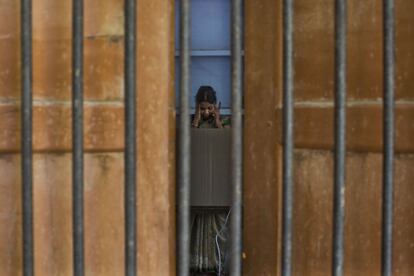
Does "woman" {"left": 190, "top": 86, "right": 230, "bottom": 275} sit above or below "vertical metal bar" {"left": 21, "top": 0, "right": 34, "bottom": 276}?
below

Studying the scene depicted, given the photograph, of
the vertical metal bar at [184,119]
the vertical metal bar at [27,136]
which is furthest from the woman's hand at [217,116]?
the vertical metal bar at [27,136]

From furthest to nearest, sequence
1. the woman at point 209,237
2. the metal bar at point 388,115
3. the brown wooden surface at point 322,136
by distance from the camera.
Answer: the woman at point 209,237, the brown wooden surface at point 322,136, the metal bar at point 388,115

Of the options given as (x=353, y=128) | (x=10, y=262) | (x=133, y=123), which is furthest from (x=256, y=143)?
(x=10, y=262)

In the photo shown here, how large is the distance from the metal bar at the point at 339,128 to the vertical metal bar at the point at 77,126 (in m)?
1.16

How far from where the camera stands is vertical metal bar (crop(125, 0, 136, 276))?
7.61 feet

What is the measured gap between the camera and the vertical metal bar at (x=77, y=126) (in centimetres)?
232

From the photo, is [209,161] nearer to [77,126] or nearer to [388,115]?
[77,126]

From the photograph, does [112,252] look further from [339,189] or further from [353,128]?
[353,128]


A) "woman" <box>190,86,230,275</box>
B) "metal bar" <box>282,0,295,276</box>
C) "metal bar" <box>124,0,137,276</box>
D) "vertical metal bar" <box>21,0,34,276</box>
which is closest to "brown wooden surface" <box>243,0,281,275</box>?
Result: "woman" <box>190,86,230,275</box>

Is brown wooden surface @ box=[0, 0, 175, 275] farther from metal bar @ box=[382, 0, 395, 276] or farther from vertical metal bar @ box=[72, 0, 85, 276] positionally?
metal bar @ box=[382, 0, 395, 276]

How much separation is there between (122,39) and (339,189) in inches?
52.7

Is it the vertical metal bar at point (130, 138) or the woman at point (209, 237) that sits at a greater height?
the vertical metal bar at point (130, 138)

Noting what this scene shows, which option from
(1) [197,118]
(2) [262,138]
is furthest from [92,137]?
(2) [262,138]

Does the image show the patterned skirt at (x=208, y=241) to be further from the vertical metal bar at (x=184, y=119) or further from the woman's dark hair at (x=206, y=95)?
the vertical metal bar at (x=184, y=119)
